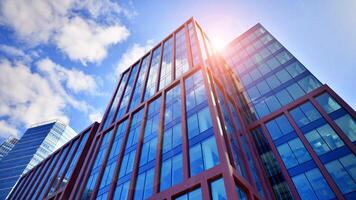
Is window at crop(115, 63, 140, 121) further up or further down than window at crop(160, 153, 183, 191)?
further up

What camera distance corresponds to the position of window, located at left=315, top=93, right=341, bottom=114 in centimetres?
2620

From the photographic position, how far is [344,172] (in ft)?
71.2

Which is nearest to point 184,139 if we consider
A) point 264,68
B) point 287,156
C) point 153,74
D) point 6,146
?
point 287,156

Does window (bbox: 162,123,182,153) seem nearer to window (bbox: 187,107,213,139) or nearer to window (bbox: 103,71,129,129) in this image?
window (bbox: 187,107,213,139)

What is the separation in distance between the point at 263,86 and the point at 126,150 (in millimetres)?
24575

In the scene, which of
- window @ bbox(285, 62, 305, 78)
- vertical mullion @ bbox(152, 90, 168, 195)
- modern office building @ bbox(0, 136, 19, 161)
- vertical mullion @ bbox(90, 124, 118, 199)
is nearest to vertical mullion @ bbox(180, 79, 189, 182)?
vertical mullion @ bbox(152, 90, 168, 195)

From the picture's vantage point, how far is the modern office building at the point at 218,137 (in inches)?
755

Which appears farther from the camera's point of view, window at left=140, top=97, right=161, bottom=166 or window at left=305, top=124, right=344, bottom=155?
window at left=140, top=97, right=161, bottom=166

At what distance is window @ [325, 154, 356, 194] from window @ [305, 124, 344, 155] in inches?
63.9

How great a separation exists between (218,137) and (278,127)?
606 inches

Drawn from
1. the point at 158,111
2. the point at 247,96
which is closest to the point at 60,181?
the point at 158,111

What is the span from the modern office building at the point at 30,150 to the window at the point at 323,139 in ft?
532

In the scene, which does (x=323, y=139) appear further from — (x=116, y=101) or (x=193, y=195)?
(x=116, y=101)

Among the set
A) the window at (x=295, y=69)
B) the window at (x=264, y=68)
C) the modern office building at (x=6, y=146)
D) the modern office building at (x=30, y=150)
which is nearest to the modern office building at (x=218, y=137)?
the window at (x=295, y=69)
